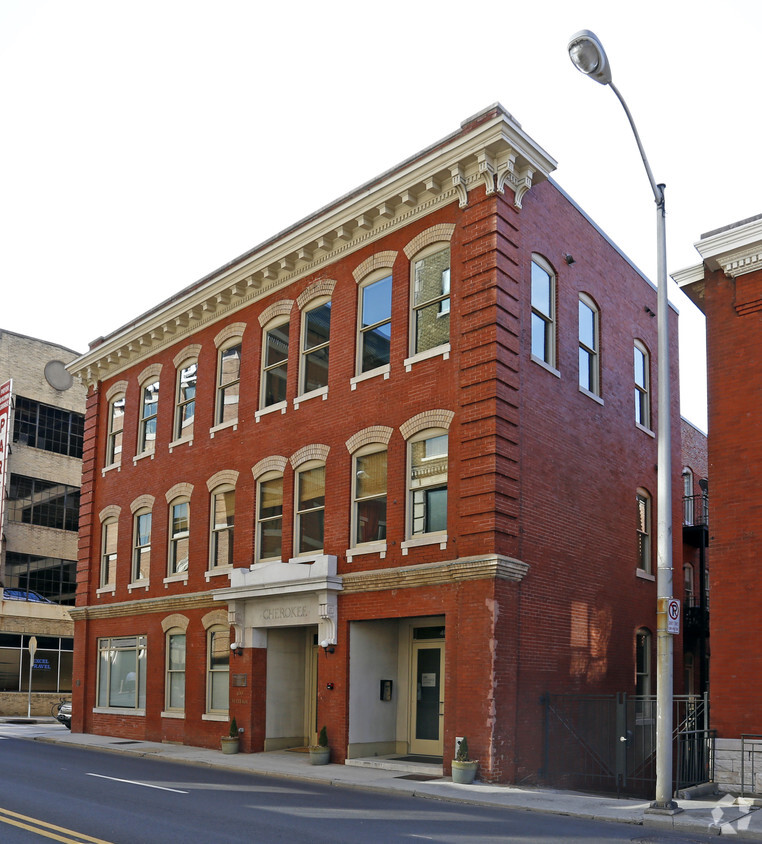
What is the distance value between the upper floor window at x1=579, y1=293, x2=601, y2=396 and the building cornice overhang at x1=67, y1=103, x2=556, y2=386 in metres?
4.06

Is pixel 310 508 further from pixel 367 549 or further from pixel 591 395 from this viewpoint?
pixel 591 395

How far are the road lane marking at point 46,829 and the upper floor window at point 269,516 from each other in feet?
37.9

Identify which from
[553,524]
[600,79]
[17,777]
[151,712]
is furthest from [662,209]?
[151,712]

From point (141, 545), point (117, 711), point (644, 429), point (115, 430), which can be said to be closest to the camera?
point (644, 429)

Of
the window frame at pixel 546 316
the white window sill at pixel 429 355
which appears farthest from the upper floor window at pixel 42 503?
the window frame at pixel 546 316

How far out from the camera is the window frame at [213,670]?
24766 mm

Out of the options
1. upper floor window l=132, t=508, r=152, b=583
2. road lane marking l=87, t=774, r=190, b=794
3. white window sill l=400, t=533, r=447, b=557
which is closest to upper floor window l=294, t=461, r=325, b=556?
white window sill l=400, t=533, r=447, b=557

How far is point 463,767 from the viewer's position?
17297mm

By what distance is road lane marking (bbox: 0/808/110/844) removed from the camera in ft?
35.2

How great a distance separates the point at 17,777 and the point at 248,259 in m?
13.7

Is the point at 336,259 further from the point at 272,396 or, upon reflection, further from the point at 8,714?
the point at 8,714

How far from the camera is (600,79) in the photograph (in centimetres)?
1306

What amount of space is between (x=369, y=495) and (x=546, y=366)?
187 inches

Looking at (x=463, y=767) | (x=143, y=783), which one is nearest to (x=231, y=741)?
(x=143, y=783)
